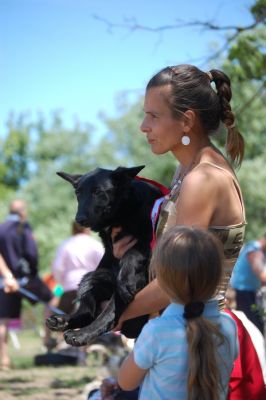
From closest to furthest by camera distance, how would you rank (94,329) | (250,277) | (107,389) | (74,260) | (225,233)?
1. (225,233)
2. (94,329)
3. (107,389)
4. (250,277)
5. (74,260)

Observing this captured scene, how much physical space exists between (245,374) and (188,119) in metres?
1.11

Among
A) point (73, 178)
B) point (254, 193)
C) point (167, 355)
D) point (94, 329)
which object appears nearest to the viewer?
point (167, 355)

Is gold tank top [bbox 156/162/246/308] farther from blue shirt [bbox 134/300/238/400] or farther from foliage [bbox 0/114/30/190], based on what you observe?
foliage [bbox 0/114/30/190]

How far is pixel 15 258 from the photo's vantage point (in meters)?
9.38

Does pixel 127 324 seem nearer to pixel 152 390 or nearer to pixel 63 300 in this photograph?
pixel 152 390

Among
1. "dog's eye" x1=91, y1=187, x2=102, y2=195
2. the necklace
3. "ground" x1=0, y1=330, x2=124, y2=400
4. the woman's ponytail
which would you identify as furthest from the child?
"ground" x1=0, y1=330, x2=124, y2=400

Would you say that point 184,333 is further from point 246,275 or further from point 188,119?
point 246,275

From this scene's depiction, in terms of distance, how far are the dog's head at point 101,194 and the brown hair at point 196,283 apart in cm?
72

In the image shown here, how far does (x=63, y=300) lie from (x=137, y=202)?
261 inches

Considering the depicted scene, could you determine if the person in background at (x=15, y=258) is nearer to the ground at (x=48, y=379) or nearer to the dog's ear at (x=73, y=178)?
the ground at (x=48, y=379)

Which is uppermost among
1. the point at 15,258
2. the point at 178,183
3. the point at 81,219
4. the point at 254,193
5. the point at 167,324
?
the point at 178,183

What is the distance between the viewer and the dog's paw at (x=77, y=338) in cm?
271

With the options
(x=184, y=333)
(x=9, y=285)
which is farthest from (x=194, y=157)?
(x=9, y=285)

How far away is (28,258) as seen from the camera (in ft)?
31.2
